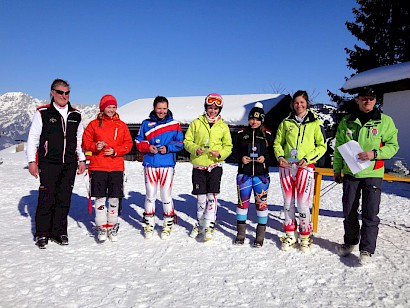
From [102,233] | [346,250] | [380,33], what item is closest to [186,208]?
[102,233]

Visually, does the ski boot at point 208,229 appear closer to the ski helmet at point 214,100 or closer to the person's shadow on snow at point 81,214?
the ski helmet at point 214,100

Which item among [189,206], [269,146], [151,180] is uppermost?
[269,146]

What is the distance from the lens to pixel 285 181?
4457 mm

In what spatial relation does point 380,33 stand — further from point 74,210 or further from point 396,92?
point 74,210

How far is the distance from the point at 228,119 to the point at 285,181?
1294 cm

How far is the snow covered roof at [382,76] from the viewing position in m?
10.3

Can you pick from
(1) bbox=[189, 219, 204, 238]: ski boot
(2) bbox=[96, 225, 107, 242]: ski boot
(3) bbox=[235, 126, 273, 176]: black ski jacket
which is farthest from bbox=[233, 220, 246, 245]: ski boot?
(2) bbox=[96, 225, 107, 242]: ski boot

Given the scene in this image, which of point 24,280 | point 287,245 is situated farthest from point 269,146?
point 24,280

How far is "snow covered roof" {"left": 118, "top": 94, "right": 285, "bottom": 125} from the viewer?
1761cm

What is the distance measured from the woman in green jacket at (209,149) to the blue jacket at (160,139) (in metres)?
0.19

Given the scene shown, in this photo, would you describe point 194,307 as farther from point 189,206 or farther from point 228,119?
point 228,119

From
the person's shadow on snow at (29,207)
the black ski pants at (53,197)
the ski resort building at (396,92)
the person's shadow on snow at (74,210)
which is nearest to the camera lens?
the black ski pants at (53,197)

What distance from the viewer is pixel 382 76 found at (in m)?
11.0

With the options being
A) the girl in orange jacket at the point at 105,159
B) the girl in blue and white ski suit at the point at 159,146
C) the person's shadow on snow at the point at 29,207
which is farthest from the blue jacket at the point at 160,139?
the person's shadow on snow at the point at 29,207
